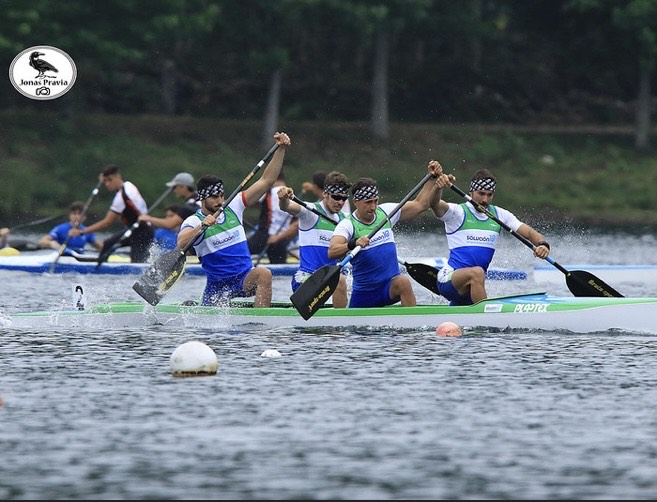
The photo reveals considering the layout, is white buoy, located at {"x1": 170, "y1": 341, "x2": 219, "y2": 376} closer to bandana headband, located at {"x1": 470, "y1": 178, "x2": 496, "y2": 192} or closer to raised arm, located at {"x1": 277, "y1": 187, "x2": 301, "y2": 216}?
raised arm, located at {"x1": 277, "y1": 187, "x2": 301, "y2": 216}

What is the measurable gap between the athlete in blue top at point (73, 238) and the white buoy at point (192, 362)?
12.9 meters

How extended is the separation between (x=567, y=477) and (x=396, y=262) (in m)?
7.26

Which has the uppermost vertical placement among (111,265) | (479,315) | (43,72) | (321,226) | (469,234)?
(43,72)

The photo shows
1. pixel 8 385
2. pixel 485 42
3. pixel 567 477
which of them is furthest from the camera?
pixel 485 42

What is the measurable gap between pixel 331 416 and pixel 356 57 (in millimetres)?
46276

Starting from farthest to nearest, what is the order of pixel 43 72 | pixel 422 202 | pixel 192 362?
pixel 43 72
pixel 422 202
pixel 192 362

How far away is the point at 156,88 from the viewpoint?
53.8 m

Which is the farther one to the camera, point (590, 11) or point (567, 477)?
point (590, 11)

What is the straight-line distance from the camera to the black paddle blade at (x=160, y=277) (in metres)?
17.9

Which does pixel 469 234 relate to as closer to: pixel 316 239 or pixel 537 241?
pixel 537 241

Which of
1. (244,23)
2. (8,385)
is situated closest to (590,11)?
(244,23)

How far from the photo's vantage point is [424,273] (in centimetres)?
1833

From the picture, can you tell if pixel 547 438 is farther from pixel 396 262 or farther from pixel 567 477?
pixel 396 262


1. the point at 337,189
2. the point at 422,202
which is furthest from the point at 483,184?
the point at 337,189
